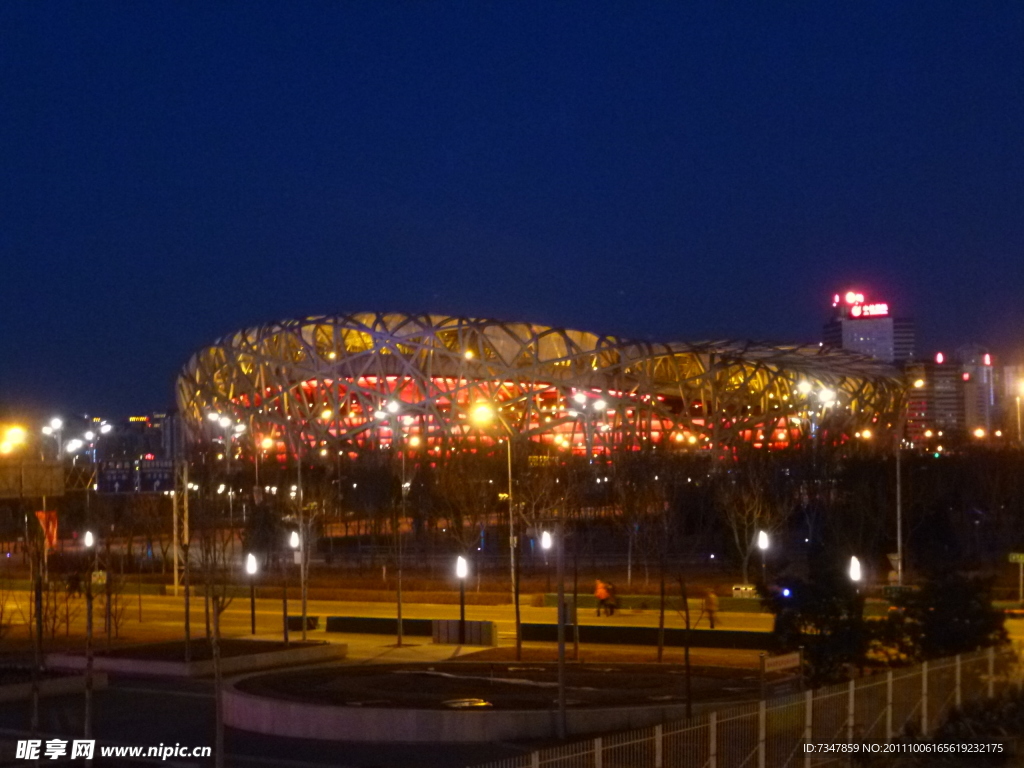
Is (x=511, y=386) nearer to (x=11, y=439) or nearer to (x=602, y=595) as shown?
(x=602, y=595)

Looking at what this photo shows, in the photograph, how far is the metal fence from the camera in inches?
519

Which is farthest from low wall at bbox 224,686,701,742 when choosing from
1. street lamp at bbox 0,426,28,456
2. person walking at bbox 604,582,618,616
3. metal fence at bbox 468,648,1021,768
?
person walking at bbox 604,582,618,616

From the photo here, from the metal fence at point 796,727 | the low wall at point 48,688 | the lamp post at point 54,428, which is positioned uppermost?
the lamp post at point 54,428

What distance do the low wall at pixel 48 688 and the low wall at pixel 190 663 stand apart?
6.22 feet

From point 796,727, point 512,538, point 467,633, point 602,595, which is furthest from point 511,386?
point 796,727

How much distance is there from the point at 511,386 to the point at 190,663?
2999 inches

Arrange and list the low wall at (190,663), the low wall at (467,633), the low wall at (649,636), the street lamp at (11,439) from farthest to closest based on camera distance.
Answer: the low wall at (467,633) → the low wall at (649,636) → the low wall at (190,663) → the street lamp at (11,439)

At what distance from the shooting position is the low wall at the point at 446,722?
1986cm

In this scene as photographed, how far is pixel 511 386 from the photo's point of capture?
104 m

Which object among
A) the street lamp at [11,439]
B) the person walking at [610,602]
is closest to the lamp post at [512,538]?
the person walking at [610,602]

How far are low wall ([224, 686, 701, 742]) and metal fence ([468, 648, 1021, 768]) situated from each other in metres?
4.81

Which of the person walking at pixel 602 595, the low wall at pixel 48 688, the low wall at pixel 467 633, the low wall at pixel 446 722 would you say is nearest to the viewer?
the low wall at pixel 446 722

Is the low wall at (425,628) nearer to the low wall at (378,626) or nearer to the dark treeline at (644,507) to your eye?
the low wall at (378,626)

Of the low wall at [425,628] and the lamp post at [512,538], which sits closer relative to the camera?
the lamp post at [512,538]
